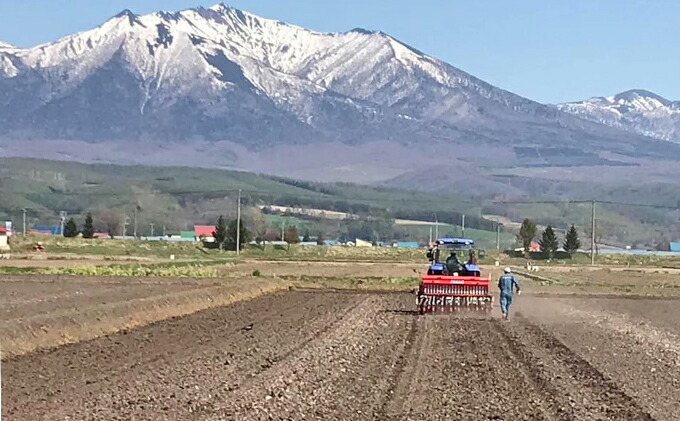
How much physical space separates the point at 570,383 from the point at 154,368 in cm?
666

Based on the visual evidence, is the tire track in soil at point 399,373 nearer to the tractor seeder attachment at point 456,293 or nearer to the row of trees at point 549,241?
the tractor seeder attachment at point 456,293

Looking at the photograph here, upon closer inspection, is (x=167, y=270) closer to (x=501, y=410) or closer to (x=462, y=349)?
(x=462, y=349)

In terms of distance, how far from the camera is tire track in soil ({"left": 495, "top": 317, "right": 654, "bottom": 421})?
16969 mm

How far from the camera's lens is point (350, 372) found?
20625 mm

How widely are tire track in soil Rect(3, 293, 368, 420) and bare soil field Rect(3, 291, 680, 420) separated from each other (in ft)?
0.10

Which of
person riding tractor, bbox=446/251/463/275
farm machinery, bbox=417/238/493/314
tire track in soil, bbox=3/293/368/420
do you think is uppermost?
person riding tractor, bbox=446/251/463/275

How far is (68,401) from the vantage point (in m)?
16.6

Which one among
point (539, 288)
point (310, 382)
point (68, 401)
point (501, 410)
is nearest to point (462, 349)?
point (310, 382)

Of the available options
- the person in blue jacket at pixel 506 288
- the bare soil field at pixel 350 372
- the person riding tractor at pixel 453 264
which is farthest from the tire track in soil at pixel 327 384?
the person riding tractor at pixel 453 264

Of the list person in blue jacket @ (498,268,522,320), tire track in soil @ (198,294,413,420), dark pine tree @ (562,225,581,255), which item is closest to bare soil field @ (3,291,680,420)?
tire track in soil @ (198,294,413,420)

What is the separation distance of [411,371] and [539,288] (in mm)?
43819

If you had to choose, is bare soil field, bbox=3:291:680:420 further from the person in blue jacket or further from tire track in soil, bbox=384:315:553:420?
the person in blue jacket

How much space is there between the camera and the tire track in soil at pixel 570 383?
1697cm

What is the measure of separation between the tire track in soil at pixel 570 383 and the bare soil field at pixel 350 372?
0.03 meters
